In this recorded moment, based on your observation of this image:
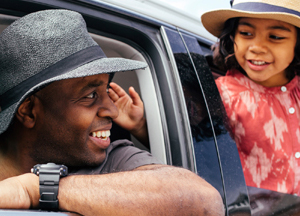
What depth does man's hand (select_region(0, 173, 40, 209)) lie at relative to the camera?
3.33 ft

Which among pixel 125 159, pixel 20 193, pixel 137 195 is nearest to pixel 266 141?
pixel 125 159

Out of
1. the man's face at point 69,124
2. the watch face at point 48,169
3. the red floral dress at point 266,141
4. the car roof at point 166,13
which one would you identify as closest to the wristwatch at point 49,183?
the watch face at point 48,169

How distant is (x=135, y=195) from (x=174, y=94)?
0.71 metres

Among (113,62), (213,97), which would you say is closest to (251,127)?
(213,97)

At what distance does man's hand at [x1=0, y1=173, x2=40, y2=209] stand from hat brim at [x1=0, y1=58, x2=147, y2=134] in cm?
34

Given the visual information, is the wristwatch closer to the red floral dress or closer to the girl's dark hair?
the red floral dress

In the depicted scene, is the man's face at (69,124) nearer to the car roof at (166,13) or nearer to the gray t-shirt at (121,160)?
the gray t-shirt at (121,160)

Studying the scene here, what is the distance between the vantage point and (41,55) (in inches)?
55.9

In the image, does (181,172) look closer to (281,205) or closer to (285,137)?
(281,205)

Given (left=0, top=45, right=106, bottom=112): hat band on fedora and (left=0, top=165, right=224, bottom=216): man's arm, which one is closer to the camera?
(left=0, top=165, right=224, bottom=216): man's arm

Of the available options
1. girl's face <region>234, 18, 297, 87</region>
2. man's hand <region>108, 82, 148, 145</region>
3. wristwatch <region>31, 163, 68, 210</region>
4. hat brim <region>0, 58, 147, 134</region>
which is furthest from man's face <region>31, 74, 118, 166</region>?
girl's face <region>234, 18, 297, 87</region>

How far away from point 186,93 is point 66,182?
2.79 feet

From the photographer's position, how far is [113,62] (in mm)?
1453

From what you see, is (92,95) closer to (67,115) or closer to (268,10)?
(67,115)
